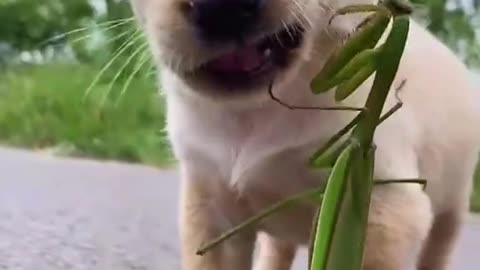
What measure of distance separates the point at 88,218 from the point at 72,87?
0.36m

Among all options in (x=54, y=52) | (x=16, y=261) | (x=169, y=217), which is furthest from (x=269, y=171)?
(x=54, y=52)

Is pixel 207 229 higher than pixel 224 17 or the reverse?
the reverse

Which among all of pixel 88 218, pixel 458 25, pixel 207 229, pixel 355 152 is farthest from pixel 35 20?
pixel 355 152

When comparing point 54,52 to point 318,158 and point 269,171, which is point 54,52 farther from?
point 318,158

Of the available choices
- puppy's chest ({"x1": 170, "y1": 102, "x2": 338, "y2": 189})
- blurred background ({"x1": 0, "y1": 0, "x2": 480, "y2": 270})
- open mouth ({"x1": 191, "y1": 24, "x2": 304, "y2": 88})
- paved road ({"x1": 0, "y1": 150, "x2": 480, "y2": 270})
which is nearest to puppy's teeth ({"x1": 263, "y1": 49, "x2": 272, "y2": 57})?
open mouth ({"x1": 191, "y1": 24, "x2": 304, "y2": 88})

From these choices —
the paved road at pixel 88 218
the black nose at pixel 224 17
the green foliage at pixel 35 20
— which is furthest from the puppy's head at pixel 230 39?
the green foliage at pixel 35 20

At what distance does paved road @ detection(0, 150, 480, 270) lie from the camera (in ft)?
3.39

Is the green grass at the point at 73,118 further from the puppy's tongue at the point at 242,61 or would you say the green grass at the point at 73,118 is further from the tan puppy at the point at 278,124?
the puppy's tongue at the point at 242,61

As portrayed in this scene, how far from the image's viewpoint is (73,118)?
4.95 ft

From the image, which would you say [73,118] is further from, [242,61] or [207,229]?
[242,61]

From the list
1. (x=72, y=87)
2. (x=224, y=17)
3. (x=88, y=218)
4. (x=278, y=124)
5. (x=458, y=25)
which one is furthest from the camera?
(x=72, y=87)

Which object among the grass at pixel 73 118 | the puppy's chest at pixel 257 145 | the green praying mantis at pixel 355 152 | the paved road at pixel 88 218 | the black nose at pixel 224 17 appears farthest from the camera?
the grass at pixel 73 118

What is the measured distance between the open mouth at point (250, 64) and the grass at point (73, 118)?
0.75 m

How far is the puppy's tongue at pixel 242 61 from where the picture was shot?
61cm
